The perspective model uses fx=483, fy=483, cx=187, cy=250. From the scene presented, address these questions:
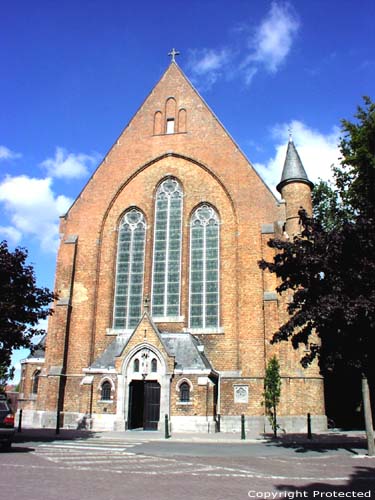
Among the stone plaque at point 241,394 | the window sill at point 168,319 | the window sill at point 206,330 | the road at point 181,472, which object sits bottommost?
the road at point 181,472

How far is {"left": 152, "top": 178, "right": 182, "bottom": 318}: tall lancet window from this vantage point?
24.7 m

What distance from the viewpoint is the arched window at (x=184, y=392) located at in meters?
21.1

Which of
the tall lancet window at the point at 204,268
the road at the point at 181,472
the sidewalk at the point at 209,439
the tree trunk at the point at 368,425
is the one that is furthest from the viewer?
the tall lancet window at the point at 204,268

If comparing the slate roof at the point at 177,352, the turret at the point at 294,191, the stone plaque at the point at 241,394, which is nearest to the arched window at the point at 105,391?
the slate roof at the point at 177,352

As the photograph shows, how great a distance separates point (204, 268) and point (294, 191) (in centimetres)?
615

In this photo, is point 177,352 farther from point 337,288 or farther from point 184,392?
point 337,288

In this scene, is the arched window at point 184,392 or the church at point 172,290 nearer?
the arched window at point 184,392

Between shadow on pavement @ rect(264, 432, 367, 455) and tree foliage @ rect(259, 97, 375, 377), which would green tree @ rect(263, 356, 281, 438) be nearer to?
shadow on pavement @ rect(264, 432, 367, 455)

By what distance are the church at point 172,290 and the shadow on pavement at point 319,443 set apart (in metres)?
2.61

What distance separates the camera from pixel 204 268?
2478cm

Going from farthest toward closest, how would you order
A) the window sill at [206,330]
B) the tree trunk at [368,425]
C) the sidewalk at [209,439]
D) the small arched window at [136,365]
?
the window sill at [206,330], the small arched window at [136,365], the sidewalk at [209,439], the tree trunk at [368,425]

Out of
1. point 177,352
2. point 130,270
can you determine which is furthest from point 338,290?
point 130,270

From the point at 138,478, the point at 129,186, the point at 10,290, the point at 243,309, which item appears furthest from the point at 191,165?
the point at 138,478

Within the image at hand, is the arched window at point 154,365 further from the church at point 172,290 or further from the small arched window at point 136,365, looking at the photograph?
the small arched window at point 136,365
